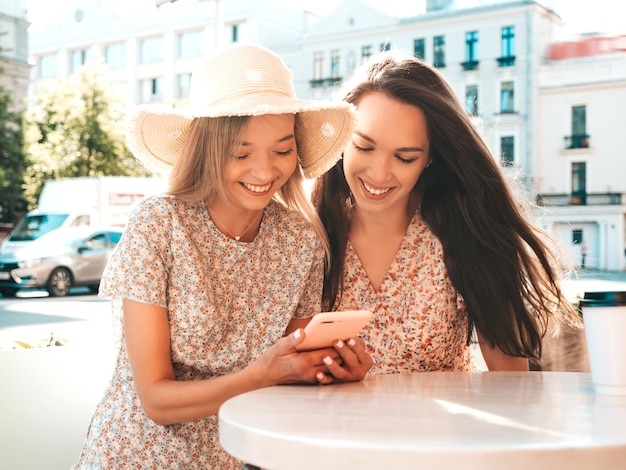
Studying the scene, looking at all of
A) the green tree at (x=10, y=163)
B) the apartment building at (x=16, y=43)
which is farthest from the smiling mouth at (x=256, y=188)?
the apartment building at (x=16, y=43)

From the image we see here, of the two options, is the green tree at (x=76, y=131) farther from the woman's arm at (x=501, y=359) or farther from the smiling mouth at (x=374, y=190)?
the woman's arm at (x=501, y=359)

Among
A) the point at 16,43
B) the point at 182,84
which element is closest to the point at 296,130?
the point at 16,43

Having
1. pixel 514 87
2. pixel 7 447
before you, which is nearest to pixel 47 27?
pixel 514 87

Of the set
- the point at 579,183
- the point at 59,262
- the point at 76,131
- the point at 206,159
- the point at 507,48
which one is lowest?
the point at 59,262

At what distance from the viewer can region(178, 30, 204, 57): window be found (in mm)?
31750

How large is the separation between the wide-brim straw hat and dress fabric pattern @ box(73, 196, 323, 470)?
0.23 metres

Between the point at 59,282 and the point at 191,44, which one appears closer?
the point at 59,282

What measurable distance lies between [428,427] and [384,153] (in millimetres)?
1086

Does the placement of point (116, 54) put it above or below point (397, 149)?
above

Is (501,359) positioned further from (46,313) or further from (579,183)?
(579,183)

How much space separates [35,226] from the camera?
13680mm

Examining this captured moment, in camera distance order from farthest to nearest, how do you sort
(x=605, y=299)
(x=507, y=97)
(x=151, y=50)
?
1. (x=151, y=50)
2. (x=507, y=97)
3. (x=605, y=299)

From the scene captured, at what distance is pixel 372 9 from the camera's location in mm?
27516

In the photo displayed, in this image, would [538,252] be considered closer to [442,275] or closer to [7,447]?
[442,275]
